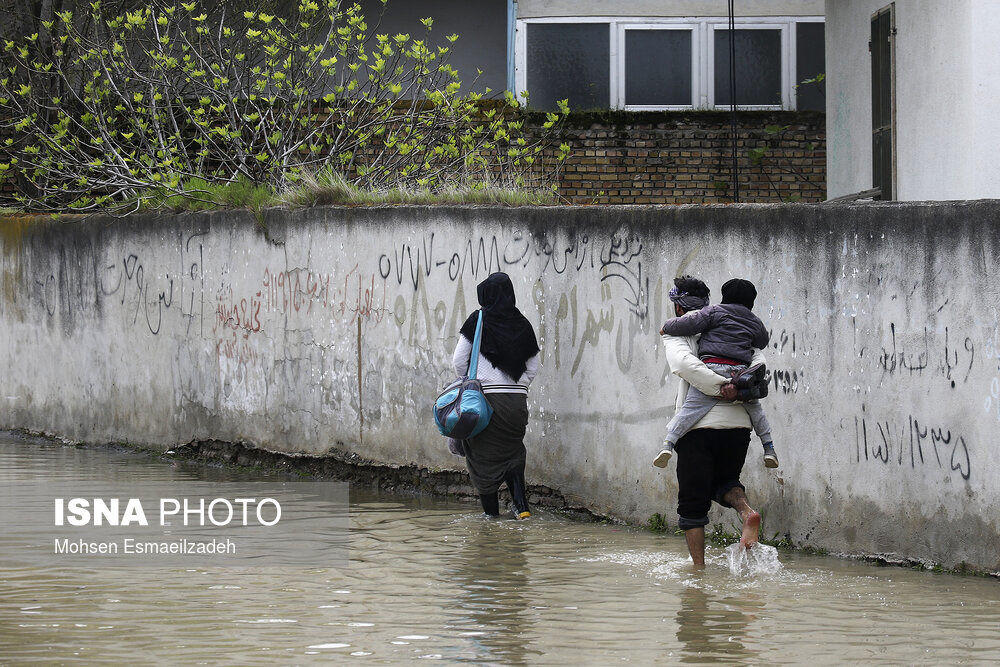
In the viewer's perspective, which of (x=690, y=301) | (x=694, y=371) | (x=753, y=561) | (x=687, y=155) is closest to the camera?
(x=694, y=371)

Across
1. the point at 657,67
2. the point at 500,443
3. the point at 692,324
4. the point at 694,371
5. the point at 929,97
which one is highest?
the point at 657,67

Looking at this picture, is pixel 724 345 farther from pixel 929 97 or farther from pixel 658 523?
pixel 929 97

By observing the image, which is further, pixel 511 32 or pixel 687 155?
pixel 511 32

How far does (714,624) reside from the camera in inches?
248

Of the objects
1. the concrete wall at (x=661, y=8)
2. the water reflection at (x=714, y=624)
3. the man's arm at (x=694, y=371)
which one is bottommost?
the water reflection at (x=714, y=624)

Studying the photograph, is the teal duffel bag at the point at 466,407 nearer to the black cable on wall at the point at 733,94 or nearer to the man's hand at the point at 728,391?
the man's hand at the point at 728,391

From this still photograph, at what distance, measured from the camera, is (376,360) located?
10.8 m

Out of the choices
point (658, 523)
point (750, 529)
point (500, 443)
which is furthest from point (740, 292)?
point (500, 443)

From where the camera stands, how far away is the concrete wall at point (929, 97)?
398 inches

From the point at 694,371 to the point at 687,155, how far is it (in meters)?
9.72

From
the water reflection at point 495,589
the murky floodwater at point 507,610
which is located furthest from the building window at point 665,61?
the murky floodwater at point 507,610

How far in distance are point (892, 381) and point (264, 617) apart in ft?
11.5

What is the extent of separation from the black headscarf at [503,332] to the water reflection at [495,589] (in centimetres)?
106

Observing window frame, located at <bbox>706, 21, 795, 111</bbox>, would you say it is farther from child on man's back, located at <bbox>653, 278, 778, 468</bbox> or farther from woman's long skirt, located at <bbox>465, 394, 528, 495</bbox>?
child on man's back, located at <bbox>653, 278, 778, 468</bbox>
